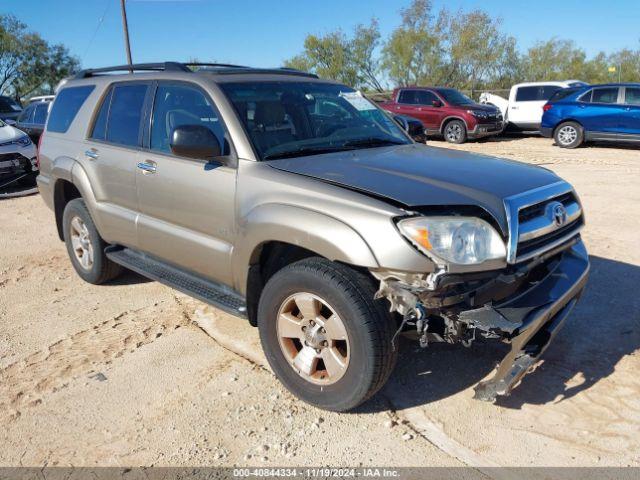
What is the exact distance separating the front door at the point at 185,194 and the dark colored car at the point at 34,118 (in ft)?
32.9

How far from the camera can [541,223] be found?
294cm

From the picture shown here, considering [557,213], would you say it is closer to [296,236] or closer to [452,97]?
[296,236]

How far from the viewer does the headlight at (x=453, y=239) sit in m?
2.60

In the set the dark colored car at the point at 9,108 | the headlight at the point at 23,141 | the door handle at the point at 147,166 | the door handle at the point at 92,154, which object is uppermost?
the dark colored car at the point at 9,108

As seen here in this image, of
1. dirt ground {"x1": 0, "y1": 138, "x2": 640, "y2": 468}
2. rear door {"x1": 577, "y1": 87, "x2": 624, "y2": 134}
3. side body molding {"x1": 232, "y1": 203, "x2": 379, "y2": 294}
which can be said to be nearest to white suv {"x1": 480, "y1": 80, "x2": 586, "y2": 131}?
rear door {"x1": 577, "y1": 87, "x2": 624, "y2": 134}

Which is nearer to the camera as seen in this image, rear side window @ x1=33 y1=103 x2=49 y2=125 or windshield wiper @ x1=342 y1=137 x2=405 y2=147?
windshield wiper @ x1=342 y1=137 x2=405 y2=147

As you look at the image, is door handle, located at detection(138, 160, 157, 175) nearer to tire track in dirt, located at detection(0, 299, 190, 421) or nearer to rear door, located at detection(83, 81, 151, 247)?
rear door, located at detection(83, 81, 151, 247)

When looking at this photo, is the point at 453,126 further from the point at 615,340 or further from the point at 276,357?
the point at 276,357

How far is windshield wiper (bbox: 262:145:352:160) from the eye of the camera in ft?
11.3

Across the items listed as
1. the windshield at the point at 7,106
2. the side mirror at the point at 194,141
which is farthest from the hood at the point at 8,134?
the windshield at the point at 7,106

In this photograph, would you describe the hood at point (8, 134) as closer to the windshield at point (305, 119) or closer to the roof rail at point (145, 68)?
the roof rail at point (145, 68)

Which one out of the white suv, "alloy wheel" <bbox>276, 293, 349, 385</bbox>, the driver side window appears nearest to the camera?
"alloy wheel" <bbox>276, 293, 349, 385</bbox>

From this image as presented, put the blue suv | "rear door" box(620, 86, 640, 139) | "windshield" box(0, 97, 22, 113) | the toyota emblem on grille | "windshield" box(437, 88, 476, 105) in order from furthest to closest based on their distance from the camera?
1. "windshield" box(0, 97, 22, 113)
2. "windshield" box(437, 88, 476, 105)
3. the blue suv
4. "rear door" box(620, 86, 640, 139)
5. the toyota emblem on grille

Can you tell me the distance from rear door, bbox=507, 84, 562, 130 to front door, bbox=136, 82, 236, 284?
1599 centimetres
